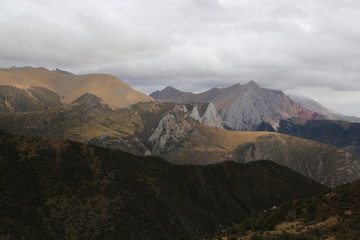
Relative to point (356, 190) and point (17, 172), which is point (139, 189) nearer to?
point (17, 172)

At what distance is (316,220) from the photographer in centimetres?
4934

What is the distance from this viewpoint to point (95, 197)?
14150 cm

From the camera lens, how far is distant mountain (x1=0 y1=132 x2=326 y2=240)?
12038 cm

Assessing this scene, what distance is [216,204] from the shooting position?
18688cm

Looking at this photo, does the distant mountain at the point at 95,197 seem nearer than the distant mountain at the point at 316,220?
No

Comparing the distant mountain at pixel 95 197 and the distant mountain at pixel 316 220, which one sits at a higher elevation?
the distant mountain at pixel 316 220

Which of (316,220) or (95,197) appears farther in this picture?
(95,197)

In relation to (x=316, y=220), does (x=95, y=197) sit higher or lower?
lower

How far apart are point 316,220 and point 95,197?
10995 cm

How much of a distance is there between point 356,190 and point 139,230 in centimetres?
9671

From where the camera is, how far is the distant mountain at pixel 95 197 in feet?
395

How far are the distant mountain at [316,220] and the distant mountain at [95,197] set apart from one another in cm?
8373

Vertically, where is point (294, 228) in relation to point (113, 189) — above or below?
above

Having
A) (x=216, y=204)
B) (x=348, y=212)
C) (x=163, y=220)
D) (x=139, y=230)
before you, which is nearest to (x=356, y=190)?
(x=348, y=212)
